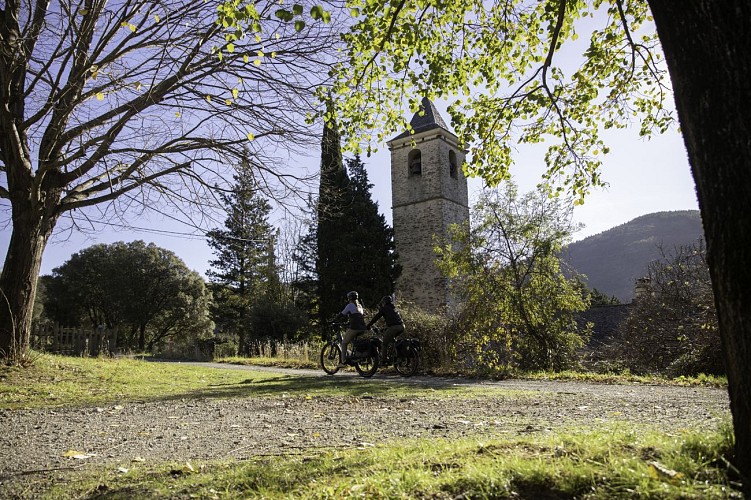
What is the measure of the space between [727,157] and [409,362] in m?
10.3

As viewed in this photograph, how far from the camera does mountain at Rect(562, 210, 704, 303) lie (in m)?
55.9

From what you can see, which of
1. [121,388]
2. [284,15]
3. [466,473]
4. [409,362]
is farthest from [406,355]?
[466,473]

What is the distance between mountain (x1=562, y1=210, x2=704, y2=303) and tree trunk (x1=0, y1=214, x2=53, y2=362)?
170ft

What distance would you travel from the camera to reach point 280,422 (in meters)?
5.38

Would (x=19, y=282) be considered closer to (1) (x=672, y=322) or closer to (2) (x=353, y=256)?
(1) (x=672, y=322)

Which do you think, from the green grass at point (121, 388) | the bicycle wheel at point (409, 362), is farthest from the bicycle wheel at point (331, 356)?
the green grass at point (121, 388)

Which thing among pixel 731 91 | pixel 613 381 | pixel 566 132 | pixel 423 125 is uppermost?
pixel 423 125

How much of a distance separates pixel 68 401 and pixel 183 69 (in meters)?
5.66

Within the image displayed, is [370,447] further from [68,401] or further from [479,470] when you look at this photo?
[68,401]

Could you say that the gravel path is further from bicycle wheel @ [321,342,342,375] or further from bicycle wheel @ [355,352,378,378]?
bicycle wheel @ [321,342,342,375]

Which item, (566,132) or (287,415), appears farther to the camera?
(566,132)

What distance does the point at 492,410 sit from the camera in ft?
19.1

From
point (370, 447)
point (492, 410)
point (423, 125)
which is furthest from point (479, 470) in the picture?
point (423, 125)

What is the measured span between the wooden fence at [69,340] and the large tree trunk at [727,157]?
20968mm
